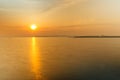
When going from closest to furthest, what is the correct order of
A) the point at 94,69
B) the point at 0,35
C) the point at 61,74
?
the point at 61,74, the point at 94,69, the point at 0,35

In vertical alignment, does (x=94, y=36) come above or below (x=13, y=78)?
above

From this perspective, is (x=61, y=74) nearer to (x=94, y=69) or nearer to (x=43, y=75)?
(x=43, y=75)

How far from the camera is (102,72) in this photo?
68.9 ft

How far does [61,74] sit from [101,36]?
53901mm

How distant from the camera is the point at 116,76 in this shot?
19.1 metres

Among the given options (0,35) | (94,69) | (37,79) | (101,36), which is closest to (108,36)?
(101,36)

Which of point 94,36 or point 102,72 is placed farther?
point 94,36

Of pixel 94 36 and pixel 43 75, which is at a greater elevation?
pixel 94 36

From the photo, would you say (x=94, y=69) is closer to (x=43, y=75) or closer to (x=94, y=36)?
(x=43, y=75)

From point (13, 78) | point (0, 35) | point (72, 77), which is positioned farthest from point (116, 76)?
point (0, 35)

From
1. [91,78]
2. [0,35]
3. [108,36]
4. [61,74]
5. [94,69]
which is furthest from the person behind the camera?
[0,35]

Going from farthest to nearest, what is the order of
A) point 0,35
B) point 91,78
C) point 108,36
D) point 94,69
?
1. point 0,35
2. point 108,36
3. point 94,69
4. point 91,78

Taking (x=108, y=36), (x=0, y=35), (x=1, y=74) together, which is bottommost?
(x=1, y=74)

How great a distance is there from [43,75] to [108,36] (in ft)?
170
